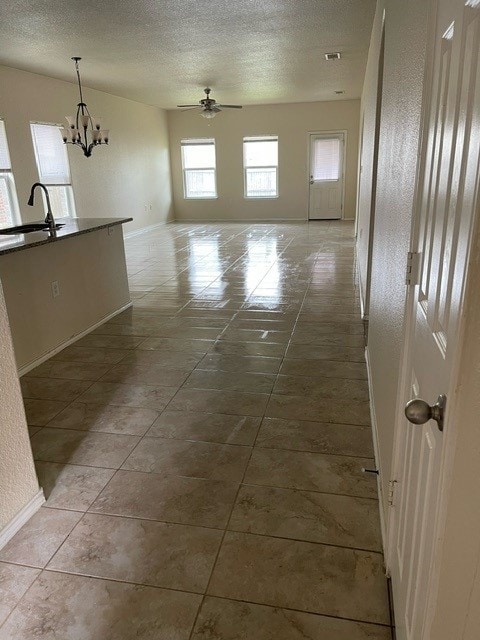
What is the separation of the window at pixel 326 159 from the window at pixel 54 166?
596 centimetres

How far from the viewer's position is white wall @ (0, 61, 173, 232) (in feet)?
20.7

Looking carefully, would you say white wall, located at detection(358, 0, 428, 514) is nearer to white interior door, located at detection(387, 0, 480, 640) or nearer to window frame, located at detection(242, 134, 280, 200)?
white interior door, located at detection(387, 0, 480, 640)

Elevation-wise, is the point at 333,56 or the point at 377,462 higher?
the point at 333,56

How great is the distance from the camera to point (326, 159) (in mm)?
10914

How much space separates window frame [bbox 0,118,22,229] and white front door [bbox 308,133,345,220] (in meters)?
6.97

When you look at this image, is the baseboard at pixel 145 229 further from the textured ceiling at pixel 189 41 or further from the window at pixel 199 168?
the textured ceiling at pixel 189 41

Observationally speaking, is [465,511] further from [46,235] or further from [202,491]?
[46,235]

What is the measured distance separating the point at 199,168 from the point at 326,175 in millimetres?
A: 3198

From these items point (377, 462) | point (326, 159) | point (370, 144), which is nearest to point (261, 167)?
point (326, 159)

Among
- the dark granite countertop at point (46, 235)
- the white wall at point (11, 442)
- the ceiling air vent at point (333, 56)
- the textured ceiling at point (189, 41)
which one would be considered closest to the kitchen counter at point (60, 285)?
the dark granite countertop at point (46, 235)

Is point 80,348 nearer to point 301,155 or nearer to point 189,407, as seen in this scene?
point 189,407

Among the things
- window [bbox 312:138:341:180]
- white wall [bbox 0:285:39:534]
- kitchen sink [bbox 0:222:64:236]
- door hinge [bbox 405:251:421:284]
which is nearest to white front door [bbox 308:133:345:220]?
window [bbox 312:138:341:180]

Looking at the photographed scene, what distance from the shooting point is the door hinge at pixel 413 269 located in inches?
45.6

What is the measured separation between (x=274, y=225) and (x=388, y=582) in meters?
9.93
